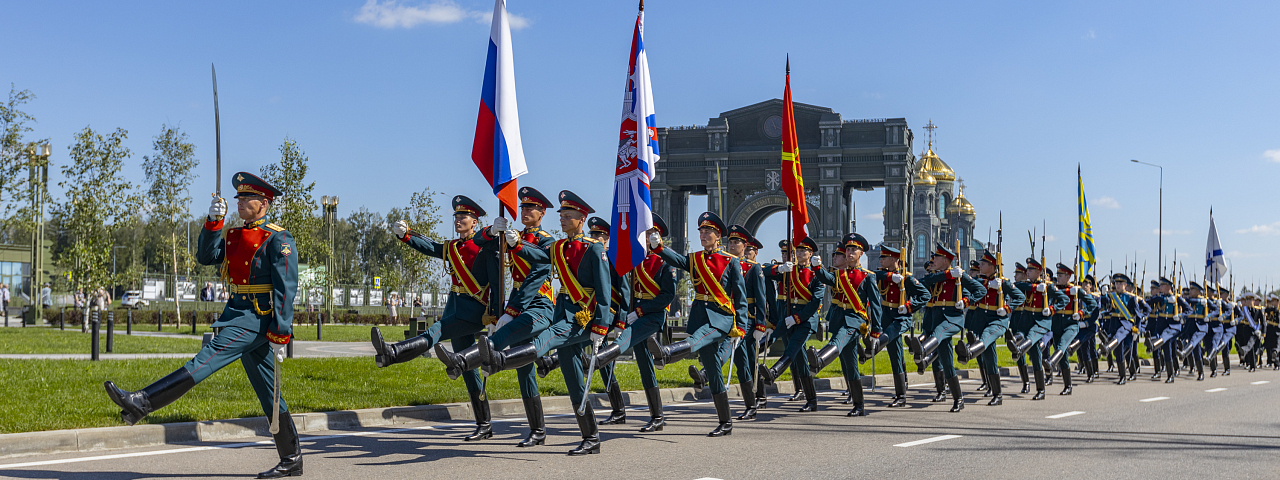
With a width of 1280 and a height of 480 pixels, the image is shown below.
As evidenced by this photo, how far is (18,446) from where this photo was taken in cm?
771

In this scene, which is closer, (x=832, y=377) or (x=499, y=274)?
(x=499, y=274)

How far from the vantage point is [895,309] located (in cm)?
1242

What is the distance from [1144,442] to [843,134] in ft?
204

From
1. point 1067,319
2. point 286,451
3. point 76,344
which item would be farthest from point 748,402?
point 76,344

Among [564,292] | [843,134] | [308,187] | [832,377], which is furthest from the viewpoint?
[843,134]

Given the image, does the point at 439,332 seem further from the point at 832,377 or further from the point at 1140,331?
the point at 1140,331

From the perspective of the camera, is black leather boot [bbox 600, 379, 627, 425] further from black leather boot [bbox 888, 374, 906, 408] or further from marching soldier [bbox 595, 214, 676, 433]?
black leather boot [bbox 888, 374, 906, 408]

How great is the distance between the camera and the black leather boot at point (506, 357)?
24.5ft

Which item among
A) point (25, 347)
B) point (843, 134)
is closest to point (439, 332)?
point (25, 347)

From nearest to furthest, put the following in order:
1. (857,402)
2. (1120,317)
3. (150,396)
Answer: (150,396), (857,402), (1120,317)

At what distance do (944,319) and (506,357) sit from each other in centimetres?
662

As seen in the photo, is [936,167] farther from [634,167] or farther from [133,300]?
[634,167]

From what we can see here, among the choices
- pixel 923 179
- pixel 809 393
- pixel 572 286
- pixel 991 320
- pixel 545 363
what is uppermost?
pixel 923 179

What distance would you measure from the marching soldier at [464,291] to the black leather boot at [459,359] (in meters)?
0.79
